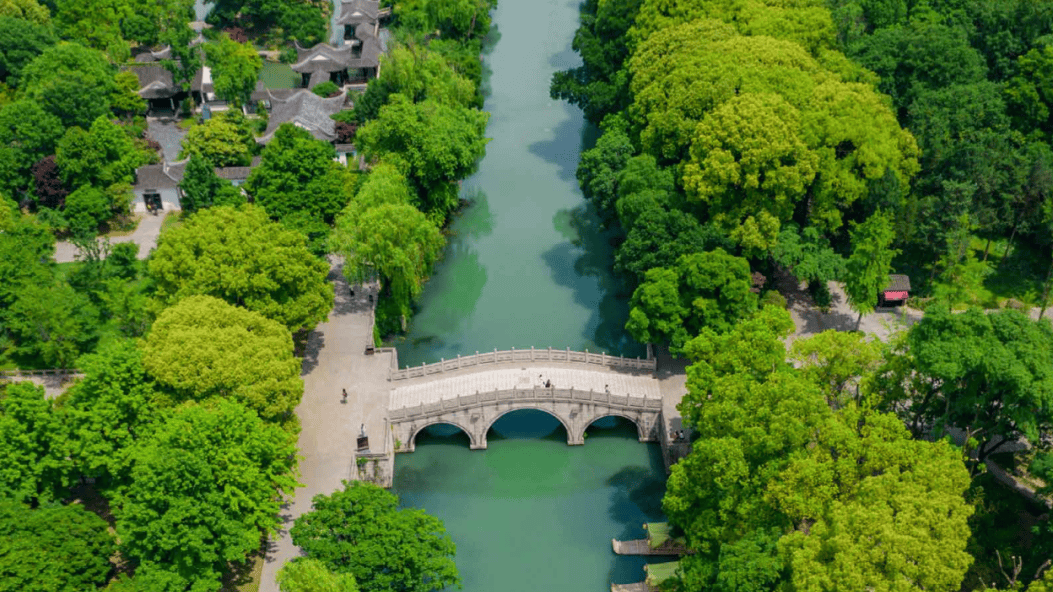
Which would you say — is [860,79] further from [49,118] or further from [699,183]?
[49,118]

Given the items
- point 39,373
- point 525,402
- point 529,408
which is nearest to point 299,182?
point 39,373

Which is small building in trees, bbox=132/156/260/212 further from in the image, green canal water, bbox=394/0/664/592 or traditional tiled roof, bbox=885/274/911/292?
traditional tiled roof, bbox=885/274/911/292

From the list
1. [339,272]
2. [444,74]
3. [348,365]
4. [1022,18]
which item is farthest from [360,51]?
[1022,18]

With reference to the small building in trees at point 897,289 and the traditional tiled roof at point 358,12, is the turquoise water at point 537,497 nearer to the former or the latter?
the small building in trees at point 897,289

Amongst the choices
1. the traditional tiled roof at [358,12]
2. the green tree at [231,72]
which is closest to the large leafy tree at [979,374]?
the green tree at [231,72]

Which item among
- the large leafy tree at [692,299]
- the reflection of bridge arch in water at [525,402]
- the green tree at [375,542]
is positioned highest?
the large leafy tree at [692,299]
